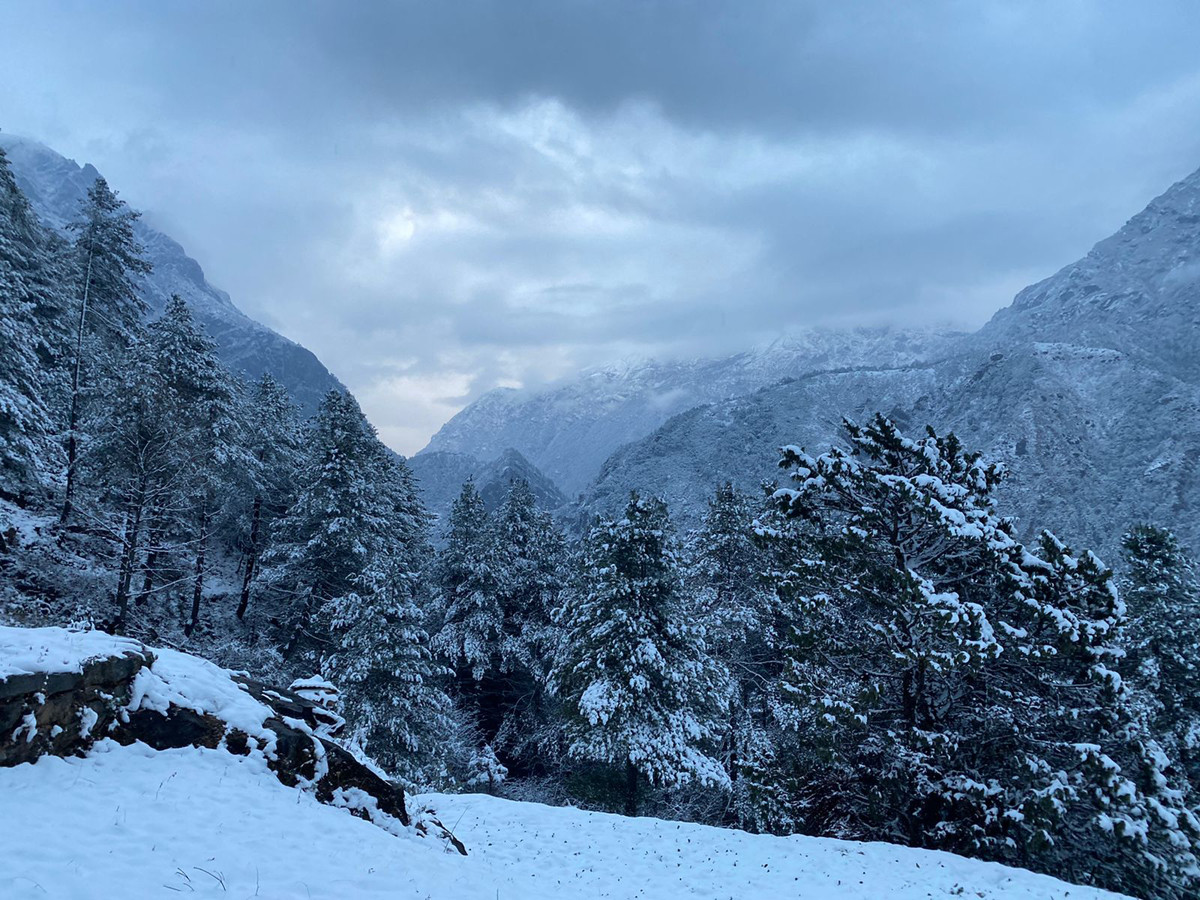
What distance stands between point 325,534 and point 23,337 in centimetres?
1189

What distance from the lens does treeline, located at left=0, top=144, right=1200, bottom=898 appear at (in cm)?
1219

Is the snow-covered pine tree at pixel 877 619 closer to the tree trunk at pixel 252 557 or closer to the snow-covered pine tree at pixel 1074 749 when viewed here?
the snow-covered pine tree at pixel 1074 749

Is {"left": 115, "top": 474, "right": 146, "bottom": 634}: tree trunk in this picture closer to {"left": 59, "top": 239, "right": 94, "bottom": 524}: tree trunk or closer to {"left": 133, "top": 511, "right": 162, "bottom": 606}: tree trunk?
{"left": 133, "top": 511, "right": 162, "bottom": 606}: tree trunk

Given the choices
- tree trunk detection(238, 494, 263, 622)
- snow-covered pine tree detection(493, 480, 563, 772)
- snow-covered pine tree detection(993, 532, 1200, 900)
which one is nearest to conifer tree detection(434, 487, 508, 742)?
snow-covered pine tree detection(493, 480, 563, 772)

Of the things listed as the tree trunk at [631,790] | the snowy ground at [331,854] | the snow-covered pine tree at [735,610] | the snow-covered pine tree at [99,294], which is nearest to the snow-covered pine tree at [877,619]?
the snowy ground at [331,854]

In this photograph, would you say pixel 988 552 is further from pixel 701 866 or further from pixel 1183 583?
pixel 1183 583

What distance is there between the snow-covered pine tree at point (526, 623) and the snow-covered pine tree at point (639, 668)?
7.14m

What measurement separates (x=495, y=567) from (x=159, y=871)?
2263cm

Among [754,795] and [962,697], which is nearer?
[962,697]

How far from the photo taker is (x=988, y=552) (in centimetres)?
1250

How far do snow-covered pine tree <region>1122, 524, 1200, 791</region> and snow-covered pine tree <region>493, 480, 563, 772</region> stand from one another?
21030mm

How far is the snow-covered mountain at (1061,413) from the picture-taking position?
323 ft

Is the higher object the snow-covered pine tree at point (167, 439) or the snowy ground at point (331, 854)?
the snow-covered pine tree at point (167, 439)

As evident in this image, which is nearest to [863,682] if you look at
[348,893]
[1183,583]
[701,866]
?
[701,866]
